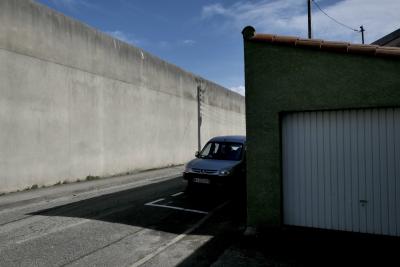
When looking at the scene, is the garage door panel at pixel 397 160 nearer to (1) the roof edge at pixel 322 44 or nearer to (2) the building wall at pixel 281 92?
(2) the building wall at pixel 281 92

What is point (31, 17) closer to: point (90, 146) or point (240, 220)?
point (90, 146)

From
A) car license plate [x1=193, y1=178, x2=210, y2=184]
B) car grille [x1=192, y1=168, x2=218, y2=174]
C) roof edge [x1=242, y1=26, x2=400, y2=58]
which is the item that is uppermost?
roof edge [x1=242, y1=26, x2=400, y2=58]

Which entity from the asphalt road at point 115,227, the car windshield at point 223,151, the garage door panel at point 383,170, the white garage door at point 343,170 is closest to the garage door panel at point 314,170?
the white garage door at point 343,170

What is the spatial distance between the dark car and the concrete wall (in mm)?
5575

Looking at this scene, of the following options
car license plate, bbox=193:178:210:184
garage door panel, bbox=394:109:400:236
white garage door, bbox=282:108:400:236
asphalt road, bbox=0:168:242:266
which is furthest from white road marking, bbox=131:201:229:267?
garage door panel, bbox=394:109:400:236

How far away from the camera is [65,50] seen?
1288 cm

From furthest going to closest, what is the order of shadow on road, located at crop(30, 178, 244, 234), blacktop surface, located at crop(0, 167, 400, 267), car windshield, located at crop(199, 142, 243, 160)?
car windshield, located at crop(199, 142, 243, 160)
shadow on road, located at crop(30, 178, 244, 234)
blacktop surface, located at crop(0, 167, 400, 267)

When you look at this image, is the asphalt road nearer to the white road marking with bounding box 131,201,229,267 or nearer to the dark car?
the white road marking with bounding box 131,201,229,267

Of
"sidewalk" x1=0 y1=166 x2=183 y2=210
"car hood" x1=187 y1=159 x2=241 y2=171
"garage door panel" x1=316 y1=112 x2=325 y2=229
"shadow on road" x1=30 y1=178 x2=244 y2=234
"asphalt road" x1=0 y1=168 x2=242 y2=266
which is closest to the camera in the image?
"asphalt road" x1=0 y1=168 x2=242 y2=266

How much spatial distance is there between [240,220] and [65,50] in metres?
9.45

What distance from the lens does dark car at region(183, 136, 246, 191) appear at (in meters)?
8.88

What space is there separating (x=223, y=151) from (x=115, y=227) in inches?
173

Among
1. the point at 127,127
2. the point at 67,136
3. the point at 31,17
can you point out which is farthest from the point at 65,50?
the point at 127,127

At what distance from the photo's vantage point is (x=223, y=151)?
10.2 m
